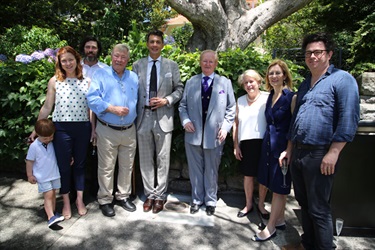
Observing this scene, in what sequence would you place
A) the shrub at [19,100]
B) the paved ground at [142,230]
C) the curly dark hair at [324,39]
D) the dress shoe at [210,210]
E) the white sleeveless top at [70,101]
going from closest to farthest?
the curly dark hair at [324,39]
the paved ground at [142,230]
the white sleeveless top at [70,101]
the dress shoe at [210,210]
the shrub at [19,100]

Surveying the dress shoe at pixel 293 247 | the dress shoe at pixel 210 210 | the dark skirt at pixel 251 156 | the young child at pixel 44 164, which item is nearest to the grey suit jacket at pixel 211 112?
the dark skirt at pixel 251 156

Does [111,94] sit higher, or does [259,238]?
[111,94]

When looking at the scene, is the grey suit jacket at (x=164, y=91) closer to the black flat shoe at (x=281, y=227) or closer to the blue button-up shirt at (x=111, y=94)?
the blue button-up shirt at (x=111, y=94)

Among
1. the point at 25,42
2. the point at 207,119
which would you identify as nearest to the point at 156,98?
the point at 207,119

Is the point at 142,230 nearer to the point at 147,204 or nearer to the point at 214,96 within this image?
the point at 147,204

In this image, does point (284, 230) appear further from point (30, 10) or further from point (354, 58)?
point (30, 10)

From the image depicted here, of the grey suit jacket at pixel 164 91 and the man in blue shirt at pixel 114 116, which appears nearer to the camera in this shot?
the man in blue shirt at pixel 114 116

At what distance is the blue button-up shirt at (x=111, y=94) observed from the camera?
327 centimetres

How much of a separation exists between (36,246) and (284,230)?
103 inches

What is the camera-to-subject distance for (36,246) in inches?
119

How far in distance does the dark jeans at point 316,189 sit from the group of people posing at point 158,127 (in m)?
0.02

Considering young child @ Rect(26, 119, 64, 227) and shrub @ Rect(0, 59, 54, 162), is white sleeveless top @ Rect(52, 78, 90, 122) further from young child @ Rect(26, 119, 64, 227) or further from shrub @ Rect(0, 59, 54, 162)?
shrub @ Rect(0, 59, 54, 162)

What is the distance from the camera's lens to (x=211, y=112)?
3.53m

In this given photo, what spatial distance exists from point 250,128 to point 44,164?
231cm
